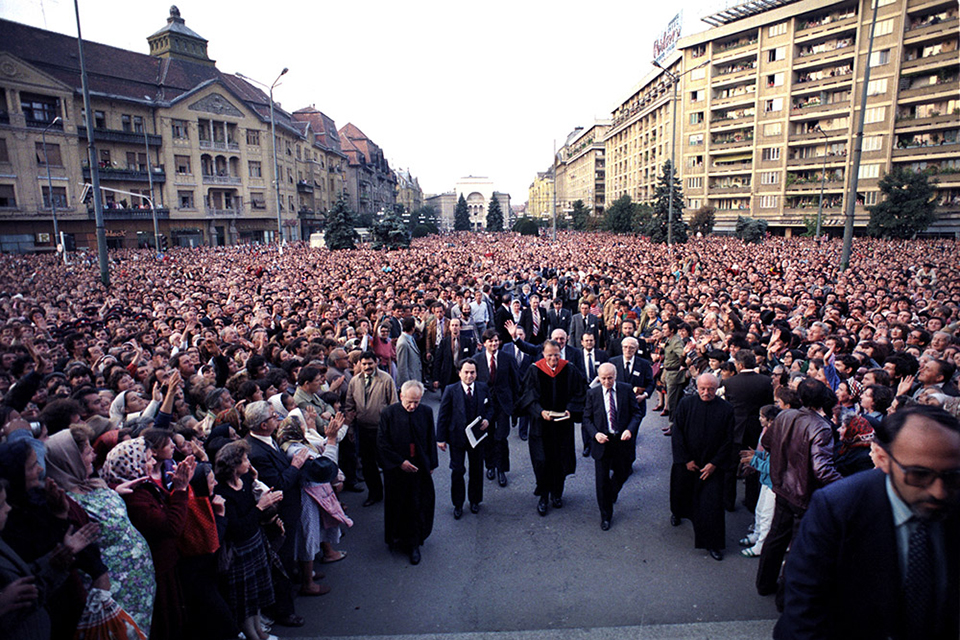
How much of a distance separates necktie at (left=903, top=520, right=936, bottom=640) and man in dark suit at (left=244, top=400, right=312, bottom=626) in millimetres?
3983

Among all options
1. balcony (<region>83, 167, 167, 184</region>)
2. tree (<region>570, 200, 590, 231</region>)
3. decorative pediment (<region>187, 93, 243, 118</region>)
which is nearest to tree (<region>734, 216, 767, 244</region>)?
tree (<region>570, 200, 590, 231</region>)

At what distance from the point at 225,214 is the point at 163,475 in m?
53.3

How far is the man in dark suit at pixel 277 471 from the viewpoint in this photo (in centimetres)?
434

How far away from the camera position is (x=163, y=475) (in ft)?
12.5

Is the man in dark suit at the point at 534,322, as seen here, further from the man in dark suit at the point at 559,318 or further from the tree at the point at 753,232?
the tree at the point at 753,232

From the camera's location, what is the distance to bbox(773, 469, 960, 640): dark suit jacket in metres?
2.07

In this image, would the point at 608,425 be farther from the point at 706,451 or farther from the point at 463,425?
the point at 463,425

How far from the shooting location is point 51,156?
3762cm

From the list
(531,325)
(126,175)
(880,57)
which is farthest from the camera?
(126,175)

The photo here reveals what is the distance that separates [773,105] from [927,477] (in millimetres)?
58260

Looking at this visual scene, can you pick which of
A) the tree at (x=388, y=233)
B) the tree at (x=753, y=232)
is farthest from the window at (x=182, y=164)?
the tree at (x=753, y=232)

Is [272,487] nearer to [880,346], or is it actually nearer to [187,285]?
[880,346]

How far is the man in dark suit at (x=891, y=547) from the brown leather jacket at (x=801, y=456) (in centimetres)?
217

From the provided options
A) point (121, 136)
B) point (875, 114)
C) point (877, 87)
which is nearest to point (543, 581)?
point (121, 136)
